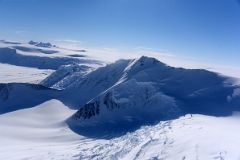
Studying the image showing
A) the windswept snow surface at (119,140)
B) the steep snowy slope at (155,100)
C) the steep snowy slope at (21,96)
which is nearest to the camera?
the windswept snow surface at (119,140)

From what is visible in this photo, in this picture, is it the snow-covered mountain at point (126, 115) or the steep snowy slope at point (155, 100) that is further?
the steep snowy slope at point (155, 100)

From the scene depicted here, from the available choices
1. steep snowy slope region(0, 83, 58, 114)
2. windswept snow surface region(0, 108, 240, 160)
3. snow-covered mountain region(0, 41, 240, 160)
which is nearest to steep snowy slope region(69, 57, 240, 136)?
snow-covered mountain region(0, 41, 240, 160)

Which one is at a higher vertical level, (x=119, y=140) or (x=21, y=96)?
(x=21, y=96)

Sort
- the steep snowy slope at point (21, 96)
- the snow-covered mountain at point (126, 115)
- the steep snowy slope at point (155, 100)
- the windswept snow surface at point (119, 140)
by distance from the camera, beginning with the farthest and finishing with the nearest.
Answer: the steep snowy slope at point (21, 96), the steep snowy slope at point (155, 100), the snow-covered mountain at point (126, 115), the windswept snow surface at point (119, 140)

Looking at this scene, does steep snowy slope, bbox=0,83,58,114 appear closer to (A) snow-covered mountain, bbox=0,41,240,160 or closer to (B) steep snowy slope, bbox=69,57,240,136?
(A) snow-covered mountain, bbox=0,41,240,160

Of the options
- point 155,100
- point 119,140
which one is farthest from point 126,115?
point 119,140

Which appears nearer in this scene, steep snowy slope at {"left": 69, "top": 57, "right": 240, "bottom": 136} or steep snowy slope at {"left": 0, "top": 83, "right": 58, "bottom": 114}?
steep snowy slope at {"left": 69, "top": 57, "right": 240, "bottom": 136}

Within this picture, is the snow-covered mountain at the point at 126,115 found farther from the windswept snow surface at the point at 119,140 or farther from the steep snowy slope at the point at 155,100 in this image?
the windswept snow surface at the point at 119,140

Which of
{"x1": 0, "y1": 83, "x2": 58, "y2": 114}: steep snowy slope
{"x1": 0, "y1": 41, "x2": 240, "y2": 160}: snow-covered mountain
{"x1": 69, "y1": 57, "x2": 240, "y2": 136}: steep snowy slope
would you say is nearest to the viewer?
{"x1": 0, "y1": 41, "x2": 240, "y2": 160}: snow-covered mountain

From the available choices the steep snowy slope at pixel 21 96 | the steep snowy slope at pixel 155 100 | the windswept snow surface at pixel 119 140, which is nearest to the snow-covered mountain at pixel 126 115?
the steep snowy slope at pixel 155 100

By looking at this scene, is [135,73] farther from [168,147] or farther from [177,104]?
[168,147]

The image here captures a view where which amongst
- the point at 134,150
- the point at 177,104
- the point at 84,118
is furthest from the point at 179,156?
the point at 84,118

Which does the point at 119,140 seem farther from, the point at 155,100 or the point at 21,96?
the point at 21,96

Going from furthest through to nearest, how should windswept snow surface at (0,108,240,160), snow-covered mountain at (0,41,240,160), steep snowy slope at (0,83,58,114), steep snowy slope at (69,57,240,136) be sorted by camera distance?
steep snowy slope at (0,83,58,114) → steep snowy slope at (69,57,240,136) → snow-covered mountain at (0,41,240,160) → windswept snow surface at (0,108,240,160)
